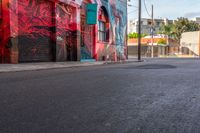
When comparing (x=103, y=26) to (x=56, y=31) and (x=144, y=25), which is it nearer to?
(x=56, y=31)

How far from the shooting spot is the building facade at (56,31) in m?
16.1

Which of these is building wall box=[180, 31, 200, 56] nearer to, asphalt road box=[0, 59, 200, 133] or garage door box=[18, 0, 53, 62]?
garage door box=[18, 0, 53, 62]

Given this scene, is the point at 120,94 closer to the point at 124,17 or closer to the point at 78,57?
the point at 78,57

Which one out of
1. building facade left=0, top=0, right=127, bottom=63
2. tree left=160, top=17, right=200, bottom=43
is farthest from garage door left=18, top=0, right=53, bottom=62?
tree left=160, top=17, right=200, bottom=43

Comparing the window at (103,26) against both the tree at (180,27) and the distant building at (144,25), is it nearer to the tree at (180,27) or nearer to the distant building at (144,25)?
the tree at (180,27)

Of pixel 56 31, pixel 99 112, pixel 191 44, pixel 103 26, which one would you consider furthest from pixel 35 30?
pixel 191 44

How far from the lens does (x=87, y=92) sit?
6.11 m

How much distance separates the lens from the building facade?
16062 mm

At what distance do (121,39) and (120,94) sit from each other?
2687 centimetres

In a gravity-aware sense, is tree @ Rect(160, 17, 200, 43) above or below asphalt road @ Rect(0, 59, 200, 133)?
above

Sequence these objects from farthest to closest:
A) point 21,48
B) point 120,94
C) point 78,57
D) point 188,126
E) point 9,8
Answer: point 78,57
point 21,48
point 9,8
point 120,94
point 188,126

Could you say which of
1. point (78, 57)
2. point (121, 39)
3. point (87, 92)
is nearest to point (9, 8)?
point (78, 57)

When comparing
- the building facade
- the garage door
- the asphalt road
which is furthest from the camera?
the garage door

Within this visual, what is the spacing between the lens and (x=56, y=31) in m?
20.3
